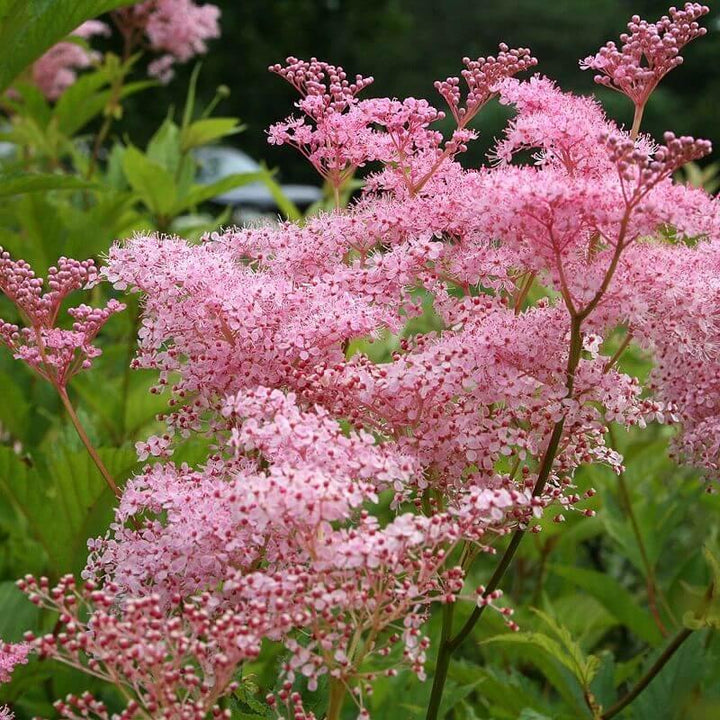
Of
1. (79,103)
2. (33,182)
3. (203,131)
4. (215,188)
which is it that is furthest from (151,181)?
(33,182)

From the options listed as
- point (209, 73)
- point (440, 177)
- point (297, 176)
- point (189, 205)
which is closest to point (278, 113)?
point (297, 176)

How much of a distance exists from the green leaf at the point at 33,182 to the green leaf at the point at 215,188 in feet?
3.23

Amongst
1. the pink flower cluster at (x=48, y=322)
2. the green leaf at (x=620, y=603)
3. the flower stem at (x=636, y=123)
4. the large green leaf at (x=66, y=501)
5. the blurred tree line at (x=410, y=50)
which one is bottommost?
the blurred tree line at (x=410, y=50)

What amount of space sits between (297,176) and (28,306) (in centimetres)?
2570

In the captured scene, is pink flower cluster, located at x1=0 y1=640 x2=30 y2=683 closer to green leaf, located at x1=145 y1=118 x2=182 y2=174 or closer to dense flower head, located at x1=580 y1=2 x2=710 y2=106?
dense flower head, located at x1=580 y1=2 x2=710 y2=106

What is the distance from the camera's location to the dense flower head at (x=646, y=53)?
1.78 metres

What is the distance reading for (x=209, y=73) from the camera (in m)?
19.6

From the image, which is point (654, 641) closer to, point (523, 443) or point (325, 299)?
point (523, 443)

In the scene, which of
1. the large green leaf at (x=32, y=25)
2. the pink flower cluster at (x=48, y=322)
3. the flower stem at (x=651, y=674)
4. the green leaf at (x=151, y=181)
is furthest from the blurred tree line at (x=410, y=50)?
the flower stem at (x=651, y=674)

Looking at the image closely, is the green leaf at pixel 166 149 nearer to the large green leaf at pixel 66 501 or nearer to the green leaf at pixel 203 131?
the green leaf at pixel 203 131

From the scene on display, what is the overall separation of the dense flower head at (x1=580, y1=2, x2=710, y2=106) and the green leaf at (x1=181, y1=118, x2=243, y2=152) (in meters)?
2.07

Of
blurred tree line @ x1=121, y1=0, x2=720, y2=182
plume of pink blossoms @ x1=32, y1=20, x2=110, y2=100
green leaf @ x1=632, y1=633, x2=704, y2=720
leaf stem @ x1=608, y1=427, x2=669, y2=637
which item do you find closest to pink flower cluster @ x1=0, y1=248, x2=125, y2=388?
green leaf @ x1=632, y1=633, x2=704, y2=720

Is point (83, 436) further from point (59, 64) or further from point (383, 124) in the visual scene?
point (59, 64)

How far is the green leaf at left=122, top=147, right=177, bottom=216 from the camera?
3467 mm
